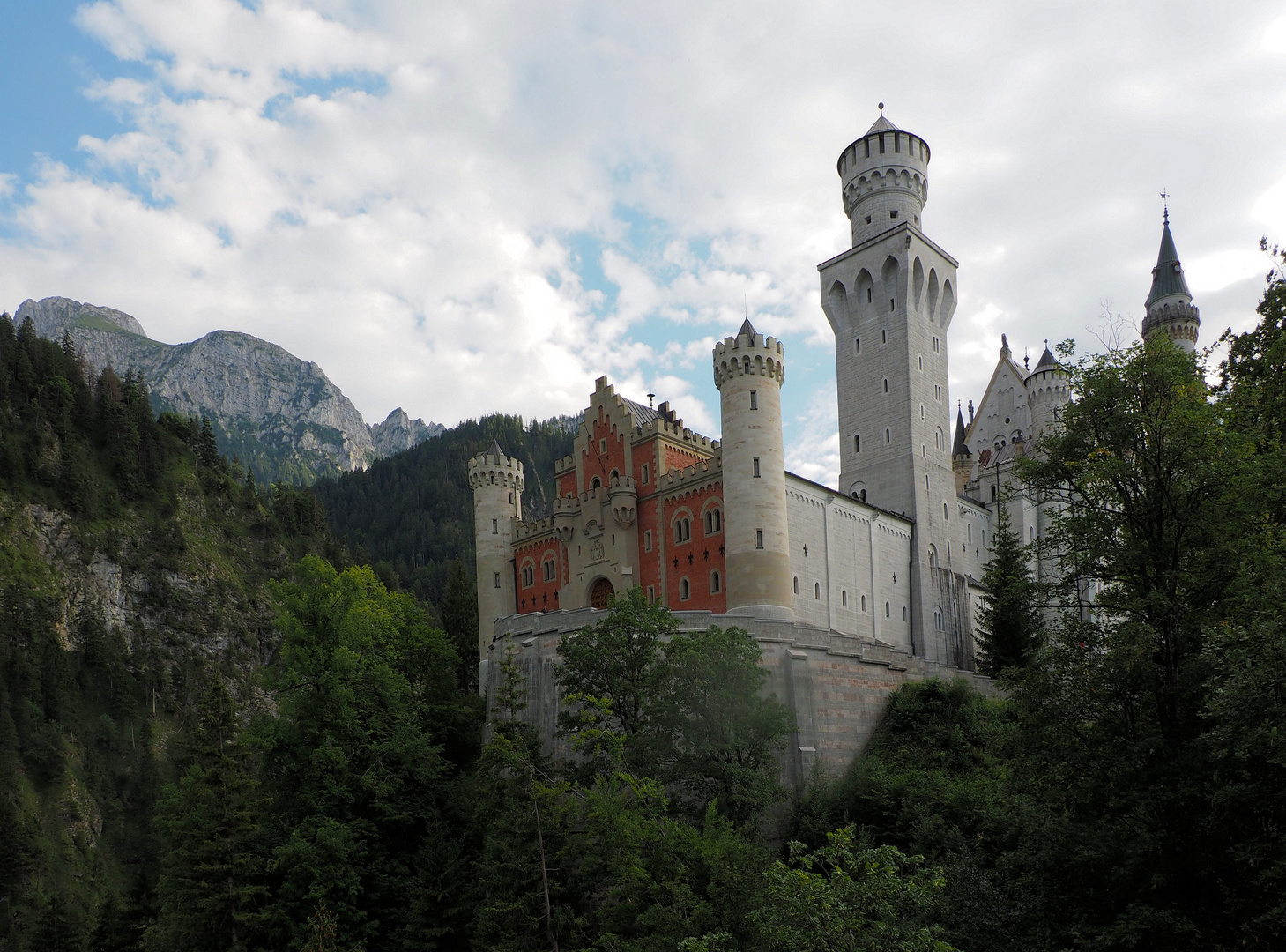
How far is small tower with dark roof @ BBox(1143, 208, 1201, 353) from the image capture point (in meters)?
86.8

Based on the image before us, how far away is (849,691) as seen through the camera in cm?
4162

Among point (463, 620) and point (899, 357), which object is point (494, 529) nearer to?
point (463, 620)

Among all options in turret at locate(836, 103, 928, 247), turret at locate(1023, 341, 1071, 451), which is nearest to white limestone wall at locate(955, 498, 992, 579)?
turret at locate(1023, 341, 1071, 451)

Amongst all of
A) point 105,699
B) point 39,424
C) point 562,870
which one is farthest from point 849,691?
point 39,424

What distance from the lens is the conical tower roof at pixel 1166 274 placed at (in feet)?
291

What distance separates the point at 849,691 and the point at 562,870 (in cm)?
1442

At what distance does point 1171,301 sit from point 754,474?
195ft

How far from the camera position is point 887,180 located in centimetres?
6450

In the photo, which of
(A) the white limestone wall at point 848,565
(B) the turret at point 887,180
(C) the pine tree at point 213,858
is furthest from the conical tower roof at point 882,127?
(C) the pine tree at point 213,858

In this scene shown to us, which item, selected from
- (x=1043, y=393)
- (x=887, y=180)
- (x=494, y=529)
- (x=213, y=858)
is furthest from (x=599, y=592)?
(x=1043, y=393)

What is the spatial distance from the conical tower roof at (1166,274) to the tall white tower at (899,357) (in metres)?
35.2

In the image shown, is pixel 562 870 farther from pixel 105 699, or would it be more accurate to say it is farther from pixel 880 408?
pixel 105 699

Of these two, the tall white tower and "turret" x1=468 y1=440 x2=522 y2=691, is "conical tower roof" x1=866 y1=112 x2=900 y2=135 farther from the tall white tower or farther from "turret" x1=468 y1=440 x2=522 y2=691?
"turret" x1=468 y1=440 x2=522 y2=691

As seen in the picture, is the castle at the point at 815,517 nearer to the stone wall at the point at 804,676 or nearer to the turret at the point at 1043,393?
the stone wall at the point at 804,676
